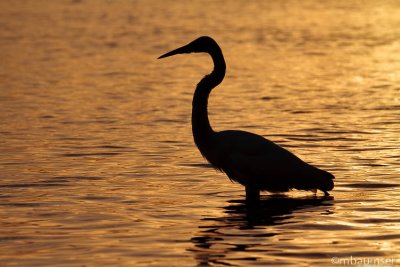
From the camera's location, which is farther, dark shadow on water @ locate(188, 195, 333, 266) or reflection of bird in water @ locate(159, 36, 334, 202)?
reflection of bird in water @ locate(159, 36, 334, 202)

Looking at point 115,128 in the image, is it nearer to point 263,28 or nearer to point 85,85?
point 85,85

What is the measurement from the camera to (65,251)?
9445mm

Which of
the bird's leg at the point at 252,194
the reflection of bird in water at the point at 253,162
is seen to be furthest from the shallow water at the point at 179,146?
the reflection of bird in water at the point at 253,162

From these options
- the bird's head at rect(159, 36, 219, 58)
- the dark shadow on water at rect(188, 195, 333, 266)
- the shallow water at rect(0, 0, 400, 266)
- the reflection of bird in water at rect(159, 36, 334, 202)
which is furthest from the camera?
the bird's head at rect(159, 36, 219, 58)

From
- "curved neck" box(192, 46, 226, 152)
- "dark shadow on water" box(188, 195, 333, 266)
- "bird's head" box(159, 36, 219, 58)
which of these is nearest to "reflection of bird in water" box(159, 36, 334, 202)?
"curved neck" box(192, 46, 226, 152)

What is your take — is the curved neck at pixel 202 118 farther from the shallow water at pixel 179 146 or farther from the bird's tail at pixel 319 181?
the bird's tail at pixel 319 181

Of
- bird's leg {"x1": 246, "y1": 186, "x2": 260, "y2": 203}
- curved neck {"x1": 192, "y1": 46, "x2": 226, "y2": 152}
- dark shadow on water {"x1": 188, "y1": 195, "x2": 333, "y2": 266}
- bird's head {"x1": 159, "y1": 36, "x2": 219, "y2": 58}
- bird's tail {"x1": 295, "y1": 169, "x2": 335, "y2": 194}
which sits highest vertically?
bird's head {"x1": 159, "y1": 36, "x2": 219, "y2": 58}

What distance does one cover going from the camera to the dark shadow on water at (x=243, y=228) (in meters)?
9.34

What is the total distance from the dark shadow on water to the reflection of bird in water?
0.69 ft

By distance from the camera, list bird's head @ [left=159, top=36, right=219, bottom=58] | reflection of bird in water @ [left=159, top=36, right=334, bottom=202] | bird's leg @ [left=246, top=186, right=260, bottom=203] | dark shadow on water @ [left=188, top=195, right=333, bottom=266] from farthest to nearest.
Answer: bird's head @ [left=159, top=36, right=219, bottom=58] → bird's leg @ [left=246, top=186, right=260, bottom=203] → reflection of bird in water @ [left=159, top=36, right=334, bottom=202] → dark shadow on water @ [left=188, top=195, right=333, bottom=266]

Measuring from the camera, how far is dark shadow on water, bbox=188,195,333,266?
30.7 feet

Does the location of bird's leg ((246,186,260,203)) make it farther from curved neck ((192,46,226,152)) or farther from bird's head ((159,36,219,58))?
bird's head ((159,36,219,58))

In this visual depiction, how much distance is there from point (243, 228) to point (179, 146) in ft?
16.9

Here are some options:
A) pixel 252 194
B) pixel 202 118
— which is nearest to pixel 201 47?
pixel 202 118
